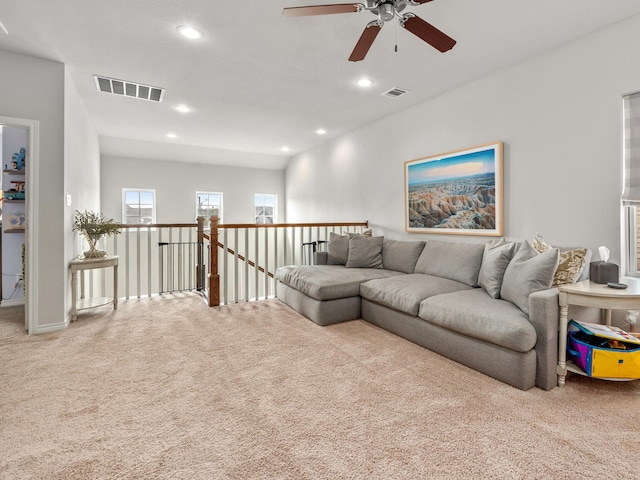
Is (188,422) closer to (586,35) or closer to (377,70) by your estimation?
(377,70)

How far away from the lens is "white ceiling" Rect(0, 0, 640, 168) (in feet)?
7.85

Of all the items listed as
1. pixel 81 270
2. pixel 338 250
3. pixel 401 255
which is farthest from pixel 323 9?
pixel 81 270

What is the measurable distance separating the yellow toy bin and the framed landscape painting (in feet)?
4.63

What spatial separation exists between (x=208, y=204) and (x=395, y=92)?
507cm

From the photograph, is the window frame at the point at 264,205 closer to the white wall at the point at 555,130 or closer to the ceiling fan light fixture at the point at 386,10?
the white wall at the point at 555,130

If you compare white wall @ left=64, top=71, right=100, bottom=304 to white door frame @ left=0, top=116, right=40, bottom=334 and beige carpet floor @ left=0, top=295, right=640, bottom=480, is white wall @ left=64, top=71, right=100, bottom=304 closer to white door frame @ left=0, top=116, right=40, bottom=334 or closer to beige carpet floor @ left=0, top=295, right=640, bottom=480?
white door frame @ left=0, top=116, right=40, bottom=334

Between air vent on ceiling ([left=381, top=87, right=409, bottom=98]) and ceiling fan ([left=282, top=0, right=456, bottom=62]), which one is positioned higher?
air vent on ceiling ([left=381, top=87, right=409, bottom=98])

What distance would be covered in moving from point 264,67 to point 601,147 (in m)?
3.10

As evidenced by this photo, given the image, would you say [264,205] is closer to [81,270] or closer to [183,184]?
[183,184]

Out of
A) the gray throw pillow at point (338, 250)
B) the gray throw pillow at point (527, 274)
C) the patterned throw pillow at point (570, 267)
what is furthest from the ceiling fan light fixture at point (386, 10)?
the gray throw pillow at point (338, 250)

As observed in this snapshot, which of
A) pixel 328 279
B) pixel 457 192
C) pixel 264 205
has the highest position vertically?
pixel 264 205

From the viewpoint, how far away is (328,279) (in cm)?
353

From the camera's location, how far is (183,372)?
2334mm

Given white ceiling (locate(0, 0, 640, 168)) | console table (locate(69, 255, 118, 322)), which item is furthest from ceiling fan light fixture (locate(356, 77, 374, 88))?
console table (locate(69, 255, 118, 322))
